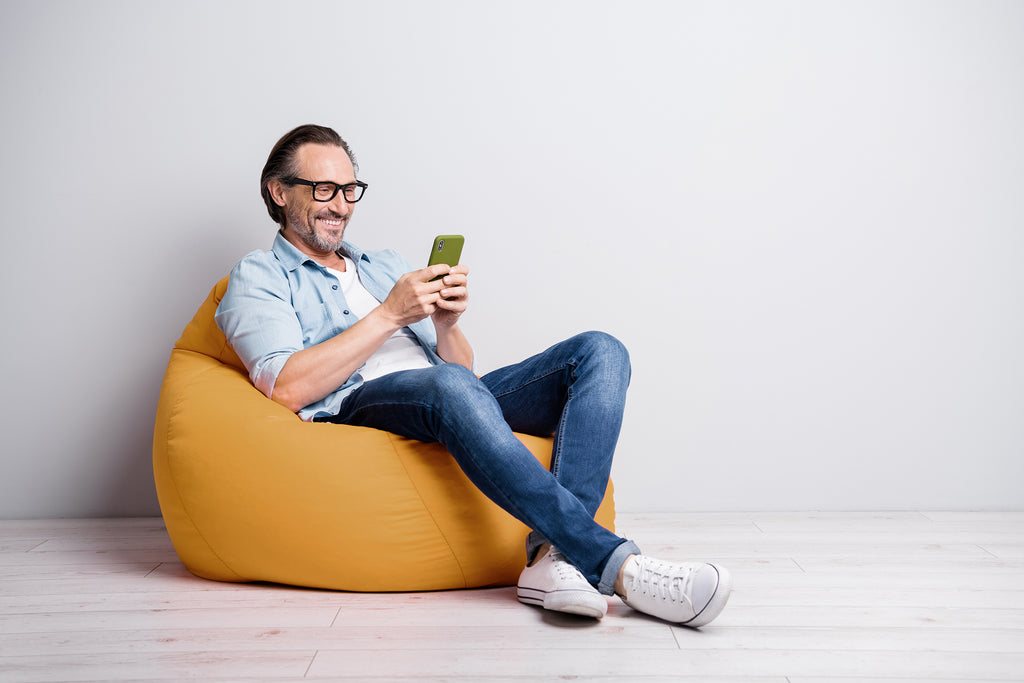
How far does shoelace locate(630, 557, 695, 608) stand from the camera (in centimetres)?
145

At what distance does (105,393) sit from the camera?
2586 mm

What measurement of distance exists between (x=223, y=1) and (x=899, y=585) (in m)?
2.49

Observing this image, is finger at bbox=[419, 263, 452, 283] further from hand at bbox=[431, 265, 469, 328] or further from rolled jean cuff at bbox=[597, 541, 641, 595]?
rolled jean cuff at bbox=[597, 541, 641, 595]

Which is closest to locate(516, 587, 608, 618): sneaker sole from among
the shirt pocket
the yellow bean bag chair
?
the yellow bean bag chair

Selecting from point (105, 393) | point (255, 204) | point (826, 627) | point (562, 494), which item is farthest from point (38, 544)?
point (826, 627)

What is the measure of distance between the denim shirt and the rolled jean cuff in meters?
0.79

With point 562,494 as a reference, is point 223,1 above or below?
above

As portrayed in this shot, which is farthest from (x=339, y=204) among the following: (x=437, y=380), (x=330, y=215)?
(x=437, y=380)

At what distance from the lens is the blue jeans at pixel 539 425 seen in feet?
5.06

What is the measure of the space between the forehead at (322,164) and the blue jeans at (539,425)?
60 cm

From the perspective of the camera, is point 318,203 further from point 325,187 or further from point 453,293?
point 453,293

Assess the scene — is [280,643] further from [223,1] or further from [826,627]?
[223,1]

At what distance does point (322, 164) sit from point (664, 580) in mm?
1333

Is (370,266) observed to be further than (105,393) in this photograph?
No
